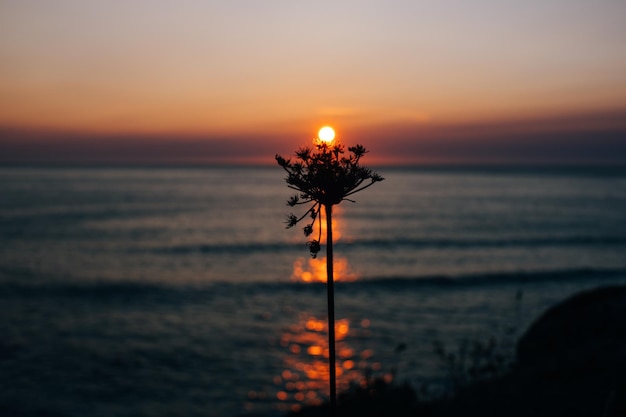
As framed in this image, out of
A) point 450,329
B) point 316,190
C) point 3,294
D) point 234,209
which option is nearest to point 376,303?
point 450,329

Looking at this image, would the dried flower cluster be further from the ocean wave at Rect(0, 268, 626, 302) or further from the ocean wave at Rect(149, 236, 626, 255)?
the ocean wave at Rect(149, 236, 626, 255)

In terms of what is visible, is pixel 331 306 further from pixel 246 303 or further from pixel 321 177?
pixel 246 303

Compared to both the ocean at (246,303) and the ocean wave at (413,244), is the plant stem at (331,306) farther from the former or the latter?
the ocean wave at (413,244)

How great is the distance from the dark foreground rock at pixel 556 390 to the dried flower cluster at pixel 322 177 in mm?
5611

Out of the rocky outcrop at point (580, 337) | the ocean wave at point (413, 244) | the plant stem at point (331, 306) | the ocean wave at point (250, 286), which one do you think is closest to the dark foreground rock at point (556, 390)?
the rocky outcrop at point (580, 337)

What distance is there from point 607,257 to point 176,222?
4365 centimetres

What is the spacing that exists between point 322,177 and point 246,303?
2366cm

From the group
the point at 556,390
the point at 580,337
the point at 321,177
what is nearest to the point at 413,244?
the point at 580,337

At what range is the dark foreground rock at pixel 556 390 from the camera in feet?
25.0

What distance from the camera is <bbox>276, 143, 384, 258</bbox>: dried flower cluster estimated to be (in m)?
2.61

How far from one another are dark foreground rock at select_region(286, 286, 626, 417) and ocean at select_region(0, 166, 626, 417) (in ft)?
4.81

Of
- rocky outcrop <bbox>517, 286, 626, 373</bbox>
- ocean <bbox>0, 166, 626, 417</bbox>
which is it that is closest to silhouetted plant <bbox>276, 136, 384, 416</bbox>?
rocky outcrop <bbox>517, 286, 626, 373</bbox>

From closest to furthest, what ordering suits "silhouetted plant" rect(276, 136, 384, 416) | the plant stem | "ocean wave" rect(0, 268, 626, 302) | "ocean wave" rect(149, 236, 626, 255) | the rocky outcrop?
the plant stem
"silhouetted plant" rect(276, 136, 384, 416)
the rocky outcrop
"ocean wave" rect(0, 268, 626, 302)
"ocean wave" rect(149, 236, 626, 255)

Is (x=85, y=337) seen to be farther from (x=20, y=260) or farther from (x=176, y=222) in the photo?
(x=176, y=222)
